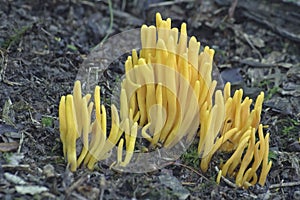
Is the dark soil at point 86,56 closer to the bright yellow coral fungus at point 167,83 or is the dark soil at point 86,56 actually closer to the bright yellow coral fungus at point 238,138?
the bright yellow coral fungus at point 238,138

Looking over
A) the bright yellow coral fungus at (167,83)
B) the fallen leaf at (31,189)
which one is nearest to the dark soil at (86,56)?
the fallen leaf at (31,189)

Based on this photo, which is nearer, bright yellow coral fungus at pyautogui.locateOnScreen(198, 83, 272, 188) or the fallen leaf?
the fallen leaf

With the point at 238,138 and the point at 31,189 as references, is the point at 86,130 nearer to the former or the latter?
the point at 31,189

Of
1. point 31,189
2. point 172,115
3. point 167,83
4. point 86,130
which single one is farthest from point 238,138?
point 31,189

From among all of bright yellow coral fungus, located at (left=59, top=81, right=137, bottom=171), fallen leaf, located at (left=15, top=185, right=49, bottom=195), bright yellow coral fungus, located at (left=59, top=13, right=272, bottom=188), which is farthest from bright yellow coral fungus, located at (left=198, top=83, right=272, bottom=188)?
fallen leaf, located at (left=15, top=185, right=49, bottom=195)

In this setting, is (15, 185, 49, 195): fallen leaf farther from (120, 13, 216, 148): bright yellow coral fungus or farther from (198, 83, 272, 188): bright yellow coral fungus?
(198, 83, 272, 188): bright yellow coral fungus

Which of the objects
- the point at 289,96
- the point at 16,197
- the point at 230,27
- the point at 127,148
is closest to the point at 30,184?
the point at 16,197
